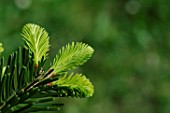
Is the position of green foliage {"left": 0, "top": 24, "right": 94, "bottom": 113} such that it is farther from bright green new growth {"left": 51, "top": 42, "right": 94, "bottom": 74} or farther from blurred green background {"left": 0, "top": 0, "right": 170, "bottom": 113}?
blurred green background {"left": 0, "top": 0, "right": 170, "bottom": 113}

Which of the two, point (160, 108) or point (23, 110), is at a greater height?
point (160, 108)

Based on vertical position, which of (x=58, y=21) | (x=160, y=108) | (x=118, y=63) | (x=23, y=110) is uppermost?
(x=58, y=21)

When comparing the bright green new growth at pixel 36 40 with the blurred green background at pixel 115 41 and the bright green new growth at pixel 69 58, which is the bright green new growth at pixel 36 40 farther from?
the blurred green background at pixel 115 41

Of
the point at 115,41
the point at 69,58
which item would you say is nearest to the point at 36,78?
the point at 69,58

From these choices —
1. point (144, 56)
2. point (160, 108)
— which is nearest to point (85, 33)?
point (144, 56)

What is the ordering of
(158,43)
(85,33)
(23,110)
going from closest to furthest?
1. (23,110)
2. (85,33)
3. (158,43)

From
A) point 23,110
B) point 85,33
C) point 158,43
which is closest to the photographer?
point 23,110

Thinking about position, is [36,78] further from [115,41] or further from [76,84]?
[115,41]

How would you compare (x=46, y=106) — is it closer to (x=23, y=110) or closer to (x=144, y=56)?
(x=23, y=110)

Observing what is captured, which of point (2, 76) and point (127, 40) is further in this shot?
point (127, 40)
